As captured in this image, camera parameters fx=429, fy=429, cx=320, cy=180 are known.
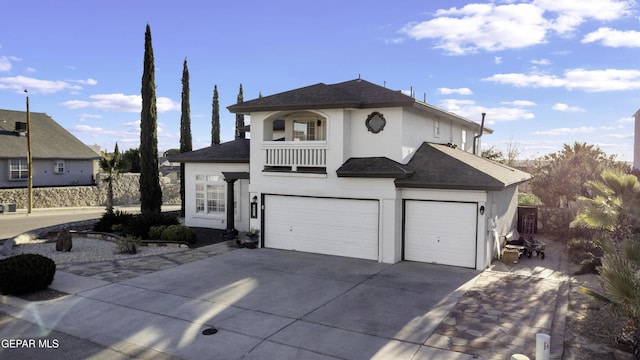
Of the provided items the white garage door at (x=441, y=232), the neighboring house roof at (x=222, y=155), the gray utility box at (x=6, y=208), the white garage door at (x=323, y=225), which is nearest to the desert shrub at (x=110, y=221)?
the neighboring house roof at (x=222, y=155)

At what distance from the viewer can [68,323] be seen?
28.2ft

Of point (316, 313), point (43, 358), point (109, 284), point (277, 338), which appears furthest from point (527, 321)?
point (109, 284)

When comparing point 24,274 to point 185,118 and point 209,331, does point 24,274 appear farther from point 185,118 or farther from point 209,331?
point 185,118

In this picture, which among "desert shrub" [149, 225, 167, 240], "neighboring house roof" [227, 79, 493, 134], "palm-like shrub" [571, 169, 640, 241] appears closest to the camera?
"palm-like shrub" [571, 169, 640, 241]

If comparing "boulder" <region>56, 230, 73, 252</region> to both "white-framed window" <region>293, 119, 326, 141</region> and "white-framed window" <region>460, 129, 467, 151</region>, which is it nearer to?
"white-framed window" <region>293, 119, 326, 141</region>

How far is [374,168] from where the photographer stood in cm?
1397

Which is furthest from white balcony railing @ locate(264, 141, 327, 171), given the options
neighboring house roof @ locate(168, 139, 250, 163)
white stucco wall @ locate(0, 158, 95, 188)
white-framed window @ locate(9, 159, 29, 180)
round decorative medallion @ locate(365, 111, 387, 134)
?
white stucco wall @ locate(0, 158, 95, 188)

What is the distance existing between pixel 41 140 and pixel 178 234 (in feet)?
86.2

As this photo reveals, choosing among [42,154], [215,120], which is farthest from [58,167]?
[215,120]

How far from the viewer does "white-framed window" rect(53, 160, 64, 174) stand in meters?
35.3

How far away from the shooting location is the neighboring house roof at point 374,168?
13555mm

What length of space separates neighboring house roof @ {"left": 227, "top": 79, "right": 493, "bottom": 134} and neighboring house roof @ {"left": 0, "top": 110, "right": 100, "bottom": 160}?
1022 inches

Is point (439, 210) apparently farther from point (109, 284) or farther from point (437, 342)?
point (109, 284)

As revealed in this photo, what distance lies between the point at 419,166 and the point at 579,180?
1175cm
